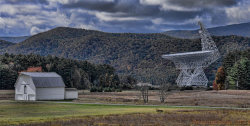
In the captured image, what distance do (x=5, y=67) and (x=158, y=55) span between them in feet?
305

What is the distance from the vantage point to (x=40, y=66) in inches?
4422

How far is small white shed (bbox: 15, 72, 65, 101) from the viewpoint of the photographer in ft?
212

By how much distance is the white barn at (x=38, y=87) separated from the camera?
212ft

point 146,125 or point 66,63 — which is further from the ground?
point 66,63

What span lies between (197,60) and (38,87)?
162ft

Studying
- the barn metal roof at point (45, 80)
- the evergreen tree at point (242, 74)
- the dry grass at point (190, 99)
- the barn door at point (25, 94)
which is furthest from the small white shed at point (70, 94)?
the evergreen tree at point (242, 74)

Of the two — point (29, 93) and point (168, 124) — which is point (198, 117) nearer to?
point (168, 124)

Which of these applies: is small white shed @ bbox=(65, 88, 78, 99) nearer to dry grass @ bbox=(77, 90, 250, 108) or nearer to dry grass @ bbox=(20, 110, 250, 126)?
dry grass @ bbox=(77, 90, 250, 108)

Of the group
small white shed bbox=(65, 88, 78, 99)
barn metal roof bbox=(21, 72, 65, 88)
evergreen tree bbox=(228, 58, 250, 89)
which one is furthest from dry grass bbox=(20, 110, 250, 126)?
evergreen tree bbox=(228, 58, 250, 89)

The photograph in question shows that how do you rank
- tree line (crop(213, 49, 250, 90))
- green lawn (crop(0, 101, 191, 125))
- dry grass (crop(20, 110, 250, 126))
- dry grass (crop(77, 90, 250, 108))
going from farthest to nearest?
1. tree line (crop(213, 49, 250, 90))
2. dry grass (crop(77, 90, 250, 108))
3. green lawn (crop(0, 101, 191, 125))
4. dry grass (crop(20, 110, 250, 126))

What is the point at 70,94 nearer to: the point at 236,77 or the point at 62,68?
the point at 236,77

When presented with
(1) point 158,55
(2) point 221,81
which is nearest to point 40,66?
(2) point 221,81

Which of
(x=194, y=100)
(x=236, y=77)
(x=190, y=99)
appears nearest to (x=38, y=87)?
(x=190, y=99)

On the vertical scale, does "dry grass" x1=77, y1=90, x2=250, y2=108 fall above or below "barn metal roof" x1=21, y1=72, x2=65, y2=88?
below
